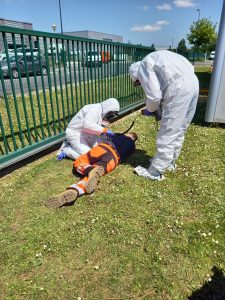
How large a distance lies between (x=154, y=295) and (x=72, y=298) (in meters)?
0.71

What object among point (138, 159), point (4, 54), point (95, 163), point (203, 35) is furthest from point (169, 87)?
point (203, 35)

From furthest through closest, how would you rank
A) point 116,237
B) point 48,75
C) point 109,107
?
point 48,75
point 109,107
point 116,237

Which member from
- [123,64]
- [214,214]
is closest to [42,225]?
[214,214]

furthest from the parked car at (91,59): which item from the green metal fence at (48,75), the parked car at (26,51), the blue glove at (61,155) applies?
the blue glove at (61,155)

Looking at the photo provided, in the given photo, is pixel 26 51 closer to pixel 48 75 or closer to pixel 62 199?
pixel 48 75

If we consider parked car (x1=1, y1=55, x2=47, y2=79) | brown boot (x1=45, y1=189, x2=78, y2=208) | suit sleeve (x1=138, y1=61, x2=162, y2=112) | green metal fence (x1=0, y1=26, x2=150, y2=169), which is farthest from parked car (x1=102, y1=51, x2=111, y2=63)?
brown boot (x1=45, y1=189, x2=78, y2=208)

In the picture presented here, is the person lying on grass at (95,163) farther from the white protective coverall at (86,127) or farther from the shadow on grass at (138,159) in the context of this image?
the white protective coverall at (86,127)

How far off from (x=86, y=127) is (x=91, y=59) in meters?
2.25

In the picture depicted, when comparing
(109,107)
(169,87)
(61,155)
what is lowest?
(61,155)

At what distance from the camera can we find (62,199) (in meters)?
3.37

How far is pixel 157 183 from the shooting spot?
13.2ft

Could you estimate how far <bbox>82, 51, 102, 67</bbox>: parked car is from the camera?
18.9ft

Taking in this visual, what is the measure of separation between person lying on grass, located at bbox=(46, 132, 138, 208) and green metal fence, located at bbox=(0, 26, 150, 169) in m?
1.10

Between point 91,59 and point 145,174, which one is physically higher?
point 91,59
